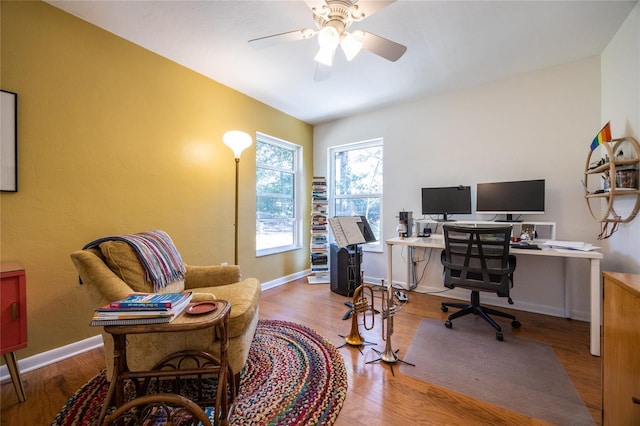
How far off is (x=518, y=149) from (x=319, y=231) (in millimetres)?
2609

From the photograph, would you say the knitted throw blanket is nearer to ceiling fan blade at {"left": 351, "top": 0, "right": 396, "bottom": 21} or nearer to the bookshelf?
ceiling fan blade at {"left": 351, "top": 0, "right": 396, "bottom": 21}

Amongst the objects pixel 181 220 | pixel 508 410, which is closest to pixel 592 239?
pixel 508 410

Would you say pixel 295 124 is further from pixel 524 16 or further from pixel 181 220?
pixel 524 16

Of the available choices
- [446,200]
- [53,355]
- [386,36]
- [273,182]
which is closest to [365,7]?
[386,36]

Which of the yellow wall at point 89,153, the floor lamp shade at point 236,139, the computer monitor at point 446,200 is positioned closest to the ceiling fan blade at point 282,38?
the floor lamp shade at point 236,139

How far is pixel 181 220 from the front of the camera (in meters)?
2.52

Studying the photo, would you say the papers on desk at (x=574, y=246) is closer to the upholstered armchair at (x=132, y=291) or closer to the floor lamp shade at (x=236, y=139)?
the upholstered armchair at (x=132, y=291)

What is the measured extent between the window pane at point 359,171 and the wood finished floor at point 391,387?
6.45 ft

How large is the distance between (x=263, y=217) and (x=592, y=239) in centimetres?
351

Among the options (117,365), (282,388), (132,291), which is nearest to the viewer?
(117,365)

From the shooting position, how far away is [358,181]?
3.90 m

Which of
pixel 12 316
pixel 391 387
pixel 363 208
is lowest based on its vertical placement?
pixel 391 387

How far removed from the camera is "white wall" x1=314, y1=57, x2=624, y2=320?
2.40 metres

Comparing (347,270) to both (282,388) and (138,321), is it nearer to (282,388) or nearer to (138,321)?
(282,388)
